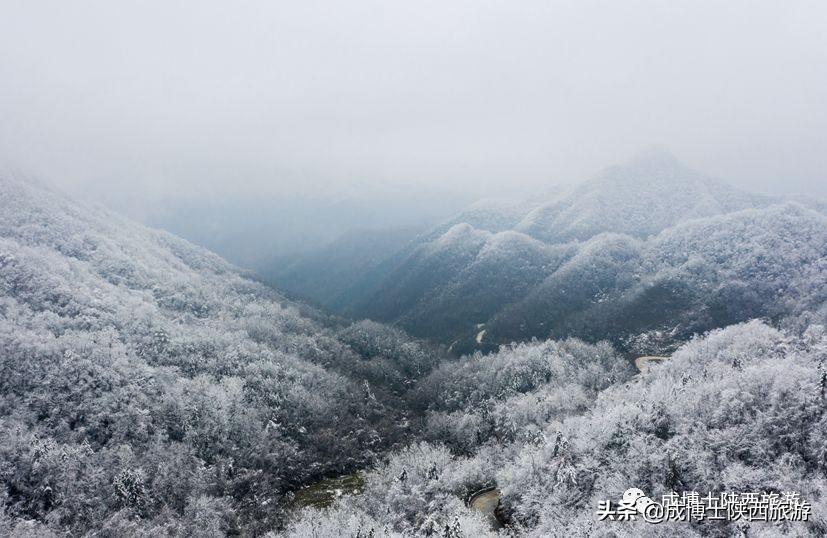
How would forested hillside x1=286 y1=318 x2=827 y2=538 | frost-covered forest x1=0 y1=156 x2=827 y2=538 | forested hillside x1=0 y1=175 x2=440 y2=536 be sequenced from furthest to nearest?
forested hillside x1=0 y1=175 x2=440 y2=536 → frost-covered forest x1=0 y1=156 x2=827 y2=538 → forested hillside x1=286 y1=318 x2=827 y2=538

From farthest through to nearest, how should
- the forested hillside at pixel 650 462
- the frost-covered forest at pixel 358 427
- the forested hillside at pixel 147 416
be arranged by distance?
the forested hillside at pixel 147 416
the frost-covered forest at pixel 358 427
the forested hillside at pixel 650 462

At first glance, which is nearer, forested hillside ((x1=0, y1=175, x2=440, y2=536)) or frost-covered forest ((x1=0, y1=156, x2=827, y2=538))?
frost-covered forest ((x1=0, y1=156, x2=827, y2=538))

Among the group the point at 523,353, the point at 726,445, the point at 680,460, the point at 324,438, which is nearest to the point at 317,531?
the point at 680,460

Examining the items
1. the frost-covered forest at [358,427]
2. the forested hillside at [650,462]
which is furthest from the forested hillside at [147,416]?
the forested hillside at [650,462]

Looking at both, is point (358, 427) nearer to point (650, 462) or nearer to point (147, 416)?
point (147, 416)

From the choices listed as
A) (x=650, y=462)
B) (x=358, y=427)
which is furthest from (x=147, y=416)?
(x=650, y=462)

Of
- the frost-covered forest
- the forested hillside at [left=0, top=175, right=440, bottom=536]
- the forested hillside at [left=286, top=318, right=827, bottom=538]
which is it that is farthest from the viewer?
the forested hillside at [left=0, top=175, right=440, bottom=536]

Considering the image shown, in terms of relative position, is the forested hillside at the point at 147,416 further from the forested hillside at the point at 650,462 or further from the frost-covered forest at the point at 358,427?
the forested hillside at the point at 650,462

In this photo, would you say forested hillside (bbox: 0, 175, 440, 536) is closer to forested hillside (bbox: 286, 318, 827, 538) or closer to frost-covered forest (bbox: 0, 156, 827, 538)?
frost-covered forest (bbox: 0, 156, 827, 538)

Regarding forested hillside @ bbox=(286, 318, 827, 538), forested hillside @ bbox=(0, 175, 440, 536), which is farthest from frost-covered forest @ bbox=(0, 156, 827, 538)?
forested hillside @ bbox=(0, 175, 440, 536)

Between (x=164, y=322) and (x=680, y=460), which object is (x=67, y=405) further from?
(x=680, y=460)
